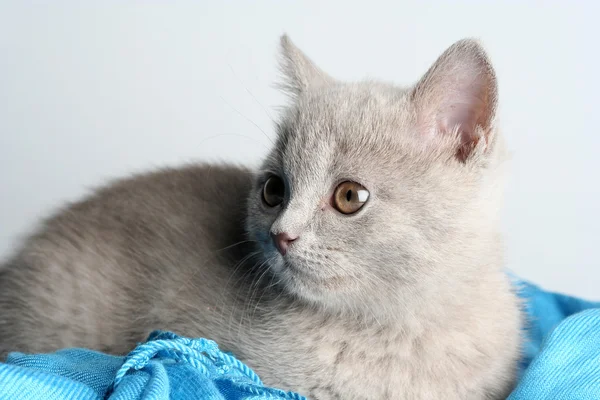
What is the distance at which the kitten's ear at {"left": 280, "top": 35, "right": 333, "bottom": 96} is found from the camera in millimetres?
1358

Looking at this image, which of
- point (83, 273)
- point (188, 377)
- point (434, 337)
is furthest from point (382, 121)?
point (83, 273)

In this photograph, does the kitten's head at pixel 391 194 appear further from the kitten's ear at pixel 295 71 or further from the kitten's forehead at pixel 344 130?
the kitten's ear at pixel 295 71

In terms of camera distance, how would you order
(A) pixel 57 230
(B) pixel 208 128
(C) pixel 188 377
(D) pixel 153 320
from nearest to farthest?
(C) pixel 188 377
(D) pixel 153 320
(A) pixel 57 230
(B) pixel 208 128

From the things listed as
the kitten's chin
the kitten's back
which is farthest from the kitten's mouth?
the kitten's back

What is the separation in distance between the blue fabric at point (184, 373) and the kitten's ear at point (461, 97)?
400mm

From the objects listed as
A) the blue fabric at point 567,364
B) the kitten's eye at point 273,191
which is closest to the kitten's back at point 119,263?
the kitten's eye at point 273,191

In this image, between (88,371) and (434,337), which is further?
(434,337)

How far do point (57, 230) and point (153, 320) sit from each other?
1.16ft

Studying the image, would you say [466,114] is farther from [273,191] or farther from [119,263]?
[119,263]

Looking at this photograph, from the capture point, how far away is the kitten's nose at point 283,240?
3.55ft

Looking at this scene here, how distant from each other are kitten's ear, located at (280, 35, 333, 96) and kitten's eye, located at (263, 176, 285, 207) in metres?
0.22

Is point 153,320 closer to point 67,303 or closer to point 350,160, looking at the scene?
point 67,303

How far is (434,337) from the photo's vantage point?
3.86ft

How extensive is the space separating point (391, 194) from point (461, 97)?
0.21 metres
